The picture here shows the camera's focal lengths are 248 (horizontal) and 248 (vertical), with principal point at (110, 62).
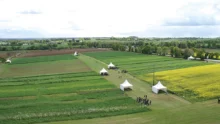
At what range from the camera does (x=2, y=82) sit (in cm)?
4834

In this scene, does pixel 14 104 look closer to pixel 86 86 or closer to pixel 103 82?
pixel 86 86

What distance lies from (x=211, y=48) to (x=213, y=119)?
121114 millimetres

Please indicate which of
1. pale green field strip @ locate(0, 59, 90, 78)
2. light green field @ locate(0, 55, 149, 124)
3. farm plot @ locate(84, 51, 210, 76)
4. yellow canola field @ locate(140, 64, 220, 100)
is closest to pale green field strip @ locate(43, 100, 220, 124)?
light green field @ locate(0, 55, 149, 124)

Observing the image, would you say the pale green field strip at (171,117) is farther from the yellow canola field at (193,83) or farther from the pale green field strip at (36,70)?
the pale green field strip at (36,70)

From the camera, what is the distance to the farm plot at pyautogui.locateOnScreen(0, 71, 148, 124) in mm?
26734

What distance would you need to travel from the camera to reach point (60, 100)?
33.4m

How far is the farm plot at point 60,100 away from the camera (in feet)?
87.7

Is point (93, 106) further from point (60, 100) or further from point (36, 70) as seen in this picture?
point (36, 70)

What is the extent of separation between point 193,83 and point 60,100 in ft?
72.6

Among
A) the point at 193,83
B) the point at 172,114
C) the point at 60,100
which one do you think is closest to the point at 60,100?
the point at 60,100

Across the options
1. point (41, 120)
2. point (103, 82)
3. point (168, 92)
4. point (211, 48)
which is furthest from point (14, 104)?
point (211, 48)

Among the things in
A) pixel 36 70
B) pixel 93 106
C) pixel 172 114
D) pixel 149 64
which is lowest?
pixel 36 70

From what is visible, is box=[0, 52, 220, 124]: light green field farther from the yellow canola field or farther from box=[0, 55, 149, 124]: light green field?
the yellow canola field

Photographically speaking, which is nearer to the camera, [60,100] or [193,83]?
[60,100]
